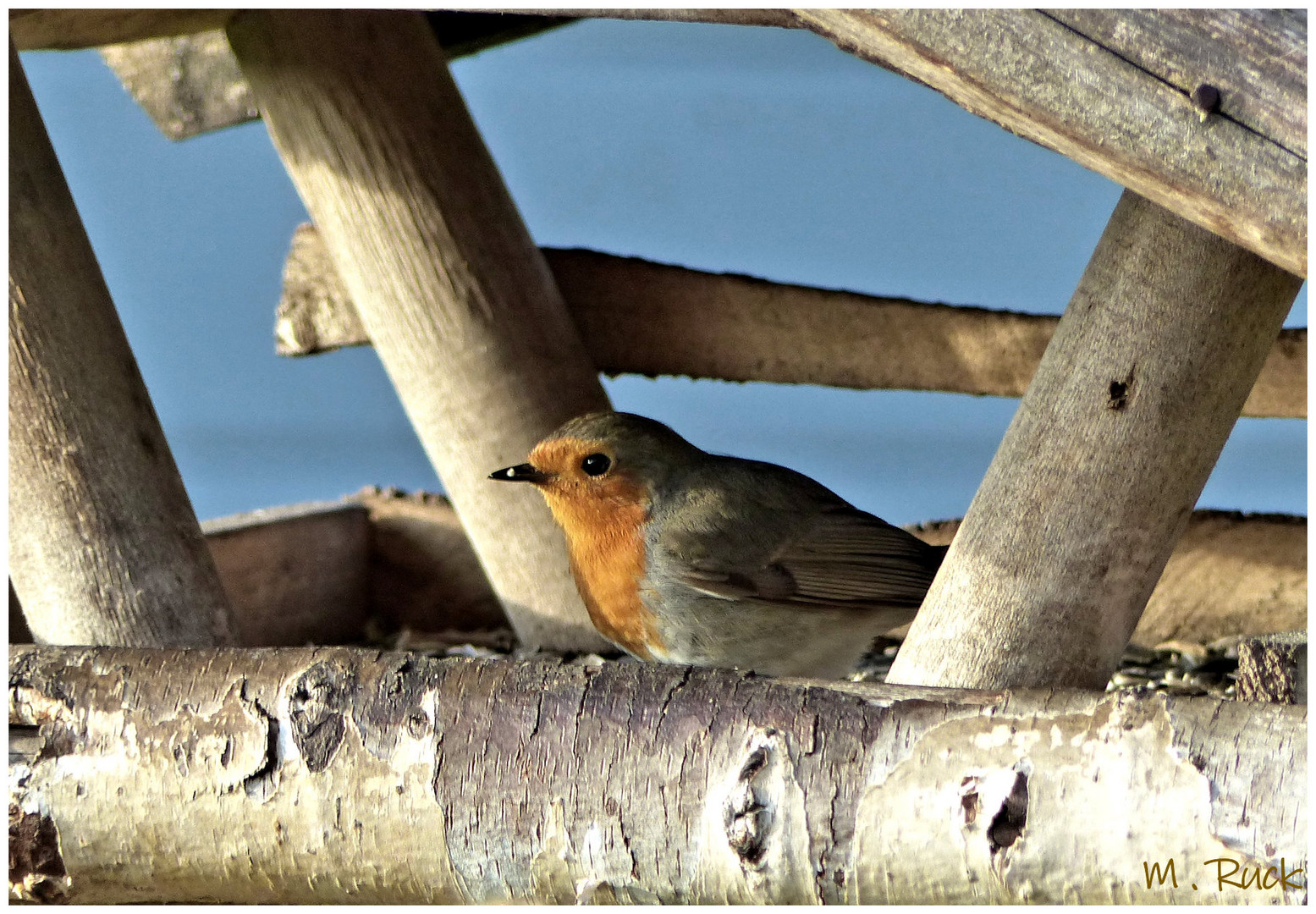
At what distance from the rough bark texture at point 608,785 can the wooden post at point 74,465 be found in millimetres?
500

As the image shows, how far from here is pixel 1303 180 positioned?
1221 millimetres

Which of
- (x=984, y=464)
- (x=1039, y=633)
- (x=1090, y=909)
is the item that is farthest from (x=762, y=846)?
(x=984, y=464)

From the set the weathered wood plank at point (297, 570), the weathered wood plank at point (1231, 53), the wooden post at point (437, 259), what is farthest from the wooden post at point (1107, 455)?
the weathered wood plank at point (297, 570)

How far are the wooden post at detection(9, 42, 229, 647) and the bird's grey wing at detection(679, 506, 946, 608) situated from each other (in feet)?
3.42

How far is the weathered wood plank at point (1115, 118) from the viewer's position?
4.10 feet

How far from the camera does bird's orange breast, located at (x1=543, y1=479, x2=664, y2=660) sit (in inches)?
95.0

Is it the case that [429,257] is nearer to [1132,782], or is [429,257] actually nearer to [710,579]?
[710,579]

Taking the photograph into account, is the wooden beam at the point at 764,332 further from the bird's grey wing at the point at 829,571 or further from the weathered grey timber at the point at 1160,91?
the weathered grey timber at the point at 1160,91

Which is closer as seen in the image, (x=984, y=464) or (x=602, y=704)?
(x=602, y=704)

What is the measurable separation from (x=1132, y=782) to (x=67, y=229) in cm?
219

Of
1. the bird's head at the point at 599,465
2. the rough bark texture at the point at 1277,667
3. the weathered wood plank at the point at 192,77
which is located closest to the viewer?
the rough bark texture at the point at 1277,667

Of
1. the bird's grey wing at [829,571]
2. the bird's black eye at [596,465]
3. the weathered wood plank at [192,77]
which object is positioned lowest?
the bird's grey wing at [829,571]

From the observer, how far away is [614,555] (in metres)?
2.44

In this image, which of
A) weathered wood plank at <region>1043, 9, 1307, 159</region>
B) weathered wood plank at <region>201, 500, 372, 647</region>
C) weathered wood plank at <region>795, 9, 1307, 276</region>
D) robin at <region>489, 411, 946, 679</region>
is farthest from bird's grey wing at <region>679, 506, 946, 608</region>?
weathered wood plank at <region>201, 500, 372, 647</region>
